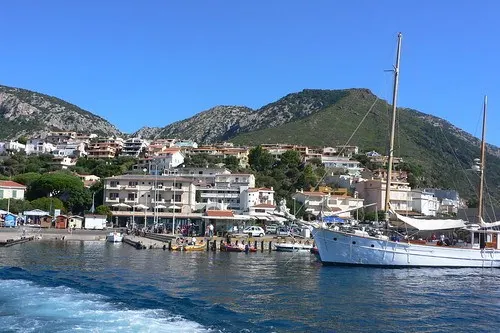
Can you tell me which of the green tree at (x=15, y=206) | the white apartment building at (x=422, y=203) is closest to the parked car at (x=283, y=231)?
the white apartment building at (x=422, y=203)

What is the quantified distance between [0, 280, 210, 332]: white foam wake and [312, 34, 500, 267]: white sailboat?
2248 cm

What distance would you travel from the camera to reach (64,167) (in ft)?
393

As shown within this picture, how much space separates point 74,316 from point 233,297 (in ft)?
26.8

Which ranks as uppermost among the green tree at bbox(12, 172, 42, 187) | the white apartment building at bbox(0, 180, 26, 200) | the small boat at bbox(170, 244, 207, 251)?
the green tree at bbox(12, 172, 42, 187)

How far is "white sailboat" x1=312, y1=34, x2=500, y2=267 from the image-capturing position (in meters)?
39.8

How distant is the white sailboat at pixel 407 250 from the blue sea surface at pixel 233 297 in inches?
48.7

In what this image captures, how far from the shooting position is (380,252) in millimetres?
39688

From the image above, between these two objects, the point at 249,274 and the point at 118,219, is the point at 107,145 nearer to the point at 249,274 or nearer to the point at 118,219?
the point at 118,219

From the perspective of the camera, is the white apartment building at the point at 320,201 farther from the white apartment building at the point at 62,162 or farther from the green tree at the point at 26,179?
the white apartment building at the point at 62,162

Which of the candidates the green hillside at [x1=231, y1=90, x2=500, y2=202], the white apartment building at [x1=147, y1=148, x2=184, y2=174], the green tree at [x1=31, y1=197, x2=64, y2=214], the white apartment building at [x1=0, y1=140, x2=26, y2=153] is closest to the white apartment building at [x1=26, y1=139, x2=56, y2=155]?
the white apartment building at [x1=0, y1=140, x2=26, y2=153]

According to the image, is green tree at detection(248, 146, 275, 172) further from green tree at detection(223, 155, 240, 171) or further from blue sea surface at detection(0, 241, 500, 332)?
blue sea surface at detection(0, 241, 500, 332)

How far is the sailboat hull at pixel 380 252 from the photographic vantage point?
3981 cm

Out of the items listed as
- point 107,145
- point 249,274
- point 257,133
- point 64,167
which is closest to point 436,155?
point 257,133

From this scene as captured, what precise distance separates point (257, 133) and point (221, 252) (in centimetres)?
13331
